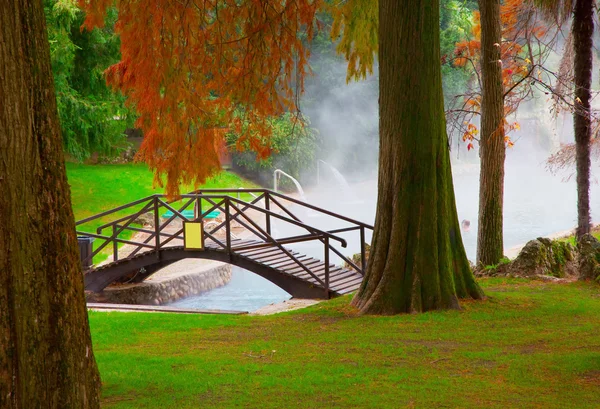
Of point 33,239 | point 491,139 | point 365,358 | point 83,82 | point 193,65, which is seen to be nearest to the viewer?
point 33,239

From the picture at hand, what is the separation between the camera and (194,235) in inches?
516

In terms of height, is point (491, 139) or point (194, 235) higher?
point (491, 139)

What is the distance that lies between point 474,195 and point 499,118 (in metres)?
24.7

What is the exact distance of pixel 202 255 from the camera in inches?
529

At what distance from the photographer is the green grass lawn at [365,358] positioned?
15.8ft

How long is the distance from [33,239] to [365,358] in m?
3.12

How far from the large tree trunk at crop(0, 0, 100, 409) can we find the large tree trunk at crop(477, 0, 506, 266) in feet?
26.5

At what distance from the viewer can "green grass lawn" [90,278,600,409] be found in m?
4.80

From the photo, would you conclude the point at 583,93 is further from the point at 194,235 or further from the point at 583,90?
the point at 194,235

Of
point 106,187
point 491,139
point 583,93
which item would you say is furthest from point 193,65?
point 106,187

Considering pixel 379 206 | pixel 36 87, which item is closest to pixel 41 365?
pixel 36 87

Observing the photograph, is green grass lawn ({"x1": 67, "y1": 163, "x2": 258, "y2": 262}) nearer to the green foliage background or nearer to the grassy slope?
the grassy slope

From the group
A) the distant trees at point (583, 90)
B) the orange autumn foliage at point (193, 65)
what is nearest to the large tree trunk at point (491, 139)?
the distant trees at point (583, 90)

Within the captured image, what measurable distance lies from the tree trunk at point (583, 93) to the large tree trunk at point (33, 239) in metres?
9.56
